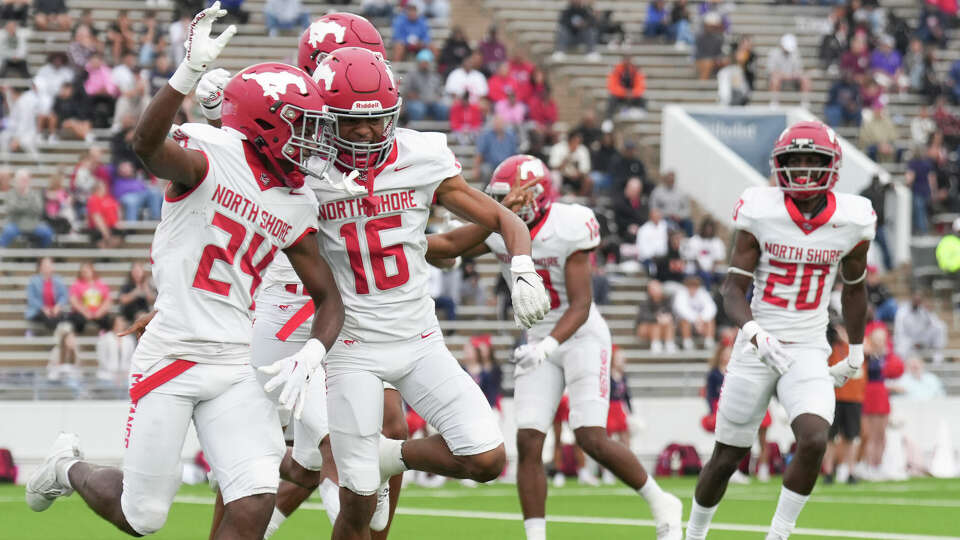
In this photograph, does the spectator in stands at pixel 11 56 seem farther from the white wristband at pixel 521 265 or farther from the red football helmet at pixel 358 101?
the white wristband at pixel 521 265

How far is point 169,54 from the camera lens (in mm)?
20453

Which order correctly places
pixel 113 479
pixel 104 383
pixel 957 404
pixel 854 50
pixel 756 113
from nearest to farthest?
pixel 113 479, pixel 104 383, pixel 957 404, pixel 756 113, pixel 854 50

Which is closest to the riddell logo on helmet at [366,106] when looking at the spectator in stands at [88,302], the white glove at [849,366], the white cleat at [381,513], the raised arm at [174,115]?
the raised arm at [174,115]

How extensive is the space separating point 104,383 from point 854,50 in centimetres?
1421

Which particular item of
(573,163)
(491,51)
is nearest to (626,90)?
(491,51)

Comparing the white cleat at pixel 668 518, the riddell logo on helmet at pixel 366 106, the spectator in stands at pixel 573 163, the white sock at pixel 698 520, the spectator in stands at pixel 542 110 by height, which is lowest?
the spectator in stands at pixel 573 163

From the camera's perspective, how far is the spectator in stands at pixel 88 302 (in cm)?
1712

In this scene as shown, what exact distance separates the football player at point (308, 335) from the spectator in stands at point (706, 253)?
487 inches

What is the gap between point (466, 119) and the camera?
69.6 ft

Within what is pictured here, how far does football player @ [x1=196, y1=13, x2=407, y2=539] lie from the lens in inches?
307

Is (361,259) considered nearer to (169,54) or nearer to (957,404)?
(957,404)

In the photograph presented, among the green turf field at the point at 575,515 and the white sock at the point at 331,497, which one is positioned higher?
the white sock at the point at 331,497

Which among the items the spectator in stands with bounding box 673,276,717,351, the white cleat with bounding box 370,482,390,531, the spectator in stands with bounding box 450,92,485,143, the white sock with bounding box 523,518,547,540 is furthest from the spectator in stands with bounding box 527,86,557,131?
the white cleat with bounding box 370,482,390,531

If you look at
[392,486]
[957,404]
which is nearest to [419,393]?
[392,486]
